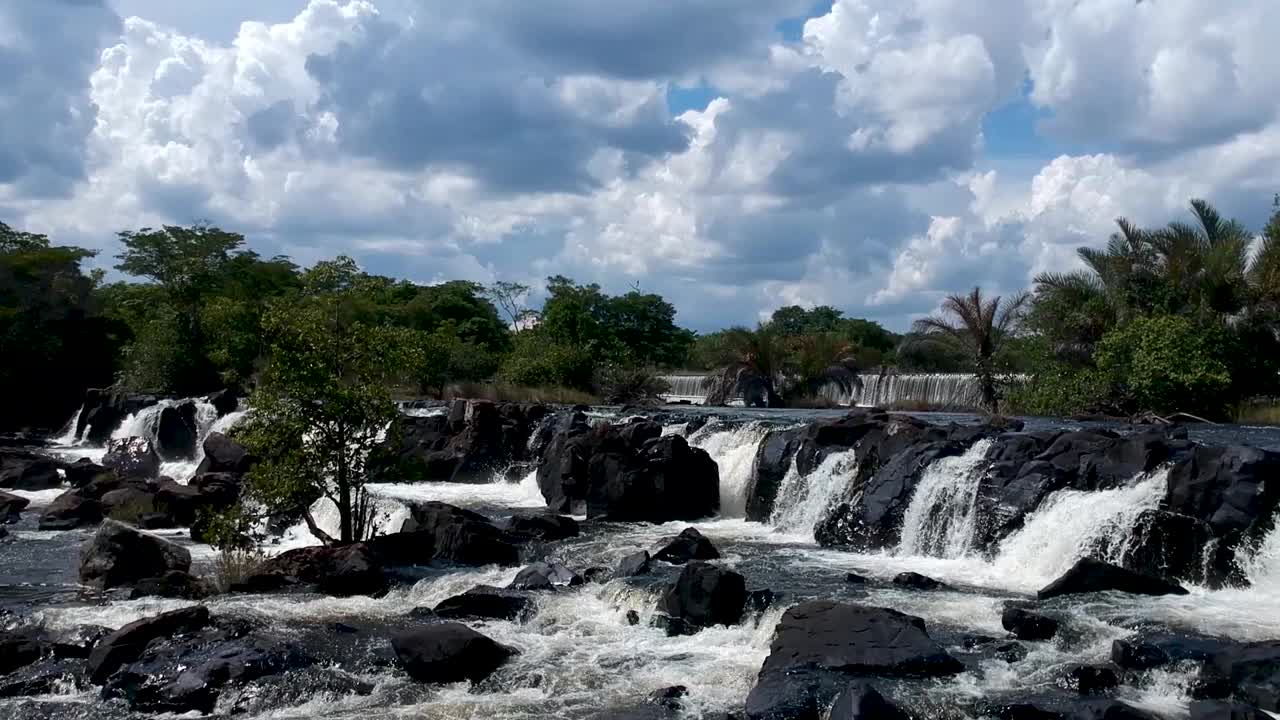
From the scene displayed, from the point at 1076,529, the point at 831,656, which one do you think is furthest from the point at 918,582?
the point at 831,656

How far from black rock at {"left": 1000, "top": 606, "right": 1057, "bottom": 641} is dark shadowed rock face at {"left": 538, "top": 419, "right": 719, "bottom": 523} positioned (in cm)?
1073

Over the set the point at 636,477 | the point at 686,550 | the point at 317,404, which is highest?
the point at 317,404

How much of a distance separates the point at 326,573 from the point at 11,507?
41.0 feet

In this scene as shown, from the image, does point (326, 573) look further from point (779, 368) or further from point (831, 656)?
point (779, 368)

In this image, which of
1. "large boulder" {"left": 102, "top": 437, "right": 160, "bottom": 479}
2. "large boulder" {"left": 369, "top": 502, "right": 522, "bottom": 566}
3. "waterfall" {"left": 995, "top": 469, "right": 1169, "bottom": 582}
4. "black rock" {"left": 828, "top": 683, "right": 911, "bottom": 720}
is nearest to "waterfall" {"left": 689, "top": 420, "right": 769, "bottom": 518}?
"large boulder" {"left": 369, "top": 502, "right": 522, "bottom": 566}

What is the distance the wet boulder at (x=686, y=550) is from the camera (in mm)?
17188

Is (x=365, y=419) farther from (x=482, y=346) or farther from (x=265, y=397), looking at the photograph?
(x=482, y=346)

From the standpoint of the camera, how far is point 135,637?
1232cm

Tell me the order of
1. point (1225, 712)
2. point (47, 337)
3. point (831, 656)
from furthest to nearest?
point (47, 337)
point (831, 656)
point (1225, 712)

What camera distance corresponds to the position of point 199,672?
1154 cm

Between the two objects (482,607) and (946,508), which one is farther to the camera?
(946,508)

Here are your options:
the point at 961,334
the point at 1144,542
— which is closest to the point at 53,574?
the point at 1144,542

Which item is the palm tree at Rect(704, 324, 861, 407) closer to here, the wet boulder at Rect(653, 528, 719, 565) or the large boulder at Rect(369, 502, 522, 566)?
the wet boulder at Rect(653, 528, 719, 565)

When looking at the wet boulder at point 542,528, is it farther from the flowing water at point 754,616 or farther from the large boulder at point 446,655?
the large boulder at point 446,655
